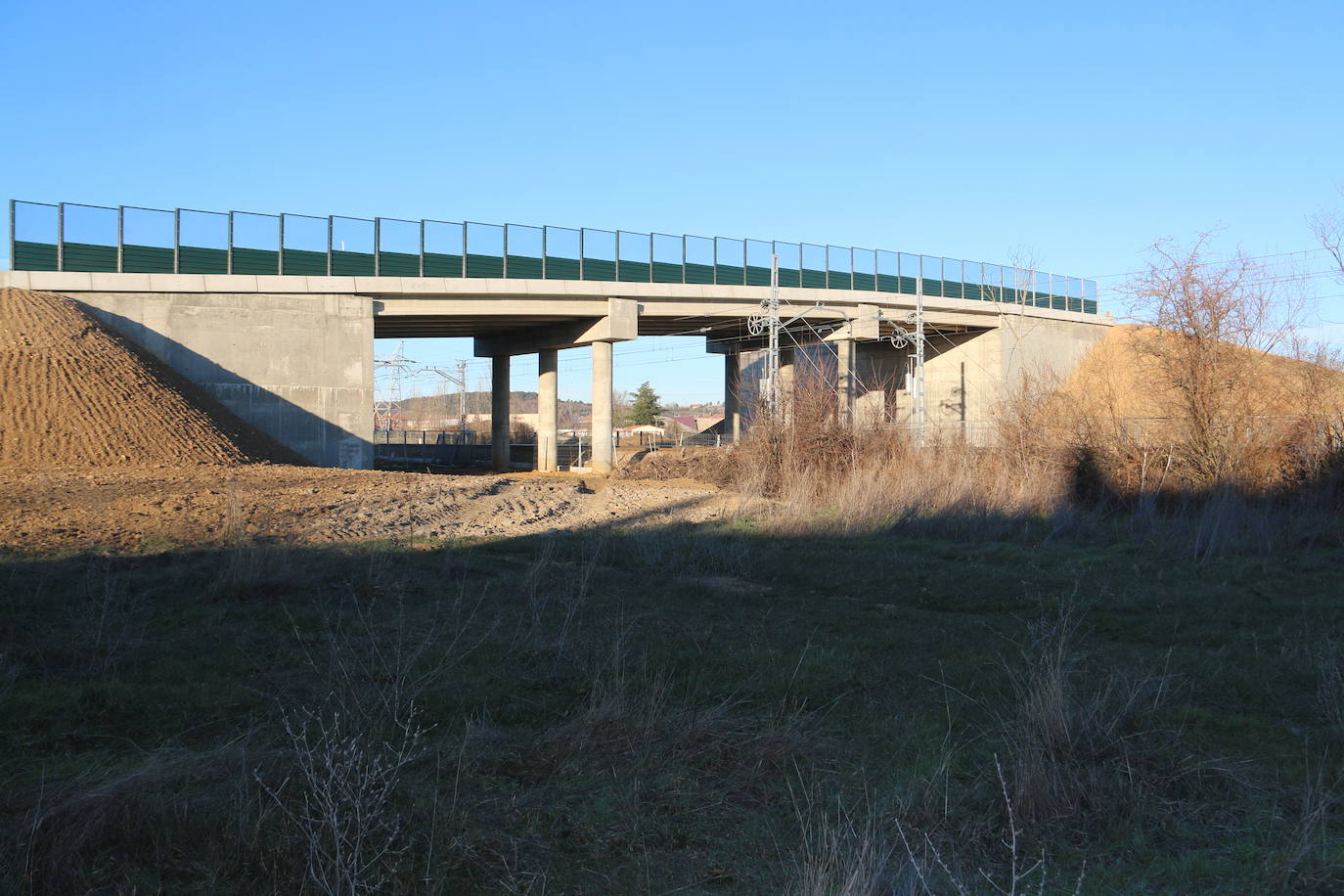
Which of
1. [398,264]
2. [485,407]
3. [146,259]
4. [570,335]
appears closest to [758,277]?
[570,335]

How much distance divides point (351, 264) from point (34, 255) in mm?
8936

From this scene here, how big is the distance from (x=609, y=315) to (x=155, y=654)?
3195cm

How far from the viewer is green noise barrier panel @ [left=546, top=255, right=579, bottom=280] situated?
121ft

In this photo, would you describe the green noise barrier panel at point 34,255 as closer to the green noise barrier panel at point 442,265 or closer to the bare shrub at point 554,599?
the green noise barrier panel at point 442,265

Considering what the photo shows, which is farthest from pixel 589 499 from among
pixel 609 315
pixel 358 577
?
pixel 609 315

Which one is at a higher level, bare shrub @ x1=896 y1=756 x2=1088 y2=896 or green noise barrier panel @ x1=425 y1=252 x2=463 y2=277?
green noise barrier panel @ x1=425 y1=252 x2=463 y2=277

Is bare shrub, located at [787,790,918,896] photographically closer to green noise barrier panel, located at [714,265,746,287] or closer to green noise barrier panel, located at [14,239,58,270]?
green noise barrier panel, located at [14,239,58,270]

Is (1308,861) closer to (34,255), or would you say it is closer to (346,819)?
(346,819)

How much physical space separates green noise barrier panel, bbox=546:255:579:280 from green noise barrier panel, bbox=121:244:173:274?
12676 millimetres

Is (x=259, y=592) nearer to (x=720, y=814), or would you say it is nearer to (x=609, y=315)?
(x=720, y=814)

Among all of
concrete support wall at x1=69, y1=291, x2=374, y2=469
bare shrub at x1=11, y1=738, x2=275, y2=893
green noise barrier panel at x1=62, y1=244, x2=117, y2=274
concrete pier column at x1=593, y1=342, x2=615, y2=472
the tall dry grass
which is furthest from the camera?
concrete pier column at x1=593, y1=342, x2=615, y2=472

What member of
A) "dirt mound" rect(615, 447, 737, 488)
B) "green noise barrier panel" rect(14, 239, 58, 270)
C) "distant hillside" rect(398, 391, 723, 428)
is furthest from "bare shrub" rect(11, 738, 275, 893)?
"distant hillside" rect(398, 391, 723, 428)

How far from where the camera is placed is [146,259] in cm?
2983

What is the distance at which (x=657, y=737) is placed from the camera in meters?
5.73
